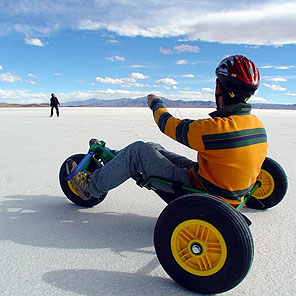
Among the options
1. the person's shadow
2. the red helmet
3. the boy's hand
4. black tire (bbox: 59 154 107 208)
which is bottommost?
the person's shadow

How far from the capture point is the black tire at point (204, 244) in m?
1.72

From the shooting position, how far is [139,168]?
2561mm

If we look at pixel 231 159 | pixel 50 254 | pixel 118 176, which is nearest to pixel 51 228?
pixel 50 254

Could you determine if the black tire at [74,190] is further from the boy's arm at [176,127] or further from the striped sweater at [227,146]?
the striped sweater at [227,146]

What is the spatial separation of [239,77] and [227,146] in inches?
19.7

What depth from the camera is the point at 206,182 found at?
2.27 metres

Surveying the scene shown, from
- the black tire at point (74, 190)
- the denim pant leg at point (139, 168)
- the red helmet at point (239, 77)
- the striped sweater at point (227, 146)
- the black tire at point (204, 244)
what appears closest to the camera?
the black tire at point (204, 244)

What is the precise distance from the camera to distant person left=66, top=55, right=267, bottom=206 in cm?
202

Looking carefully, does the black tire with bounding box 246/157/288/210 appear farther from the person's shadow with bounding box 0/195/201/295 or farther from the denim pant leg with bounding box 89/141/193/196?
the person's shadow with bounding box 0/195/201/295

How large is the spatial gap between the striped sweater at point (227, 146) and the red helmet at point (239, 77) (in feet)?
0.33

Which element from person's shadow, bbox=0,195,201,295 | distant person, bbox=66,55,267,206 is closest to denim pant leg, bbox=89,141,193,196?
distant person, bbox=66,55,267,206

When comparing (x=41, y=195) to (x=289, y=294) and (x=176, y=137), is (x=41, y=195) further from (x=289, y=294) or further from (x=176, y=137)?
(x=289, y=294)

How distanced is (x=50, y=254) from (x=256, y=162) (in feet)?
5.34

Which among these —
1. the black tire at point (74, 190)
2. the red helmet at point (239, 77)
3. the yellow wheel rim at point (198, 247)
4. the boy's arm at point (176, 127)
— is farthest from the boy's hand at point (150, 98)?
the yellow wheel rim at point (198, 247)
